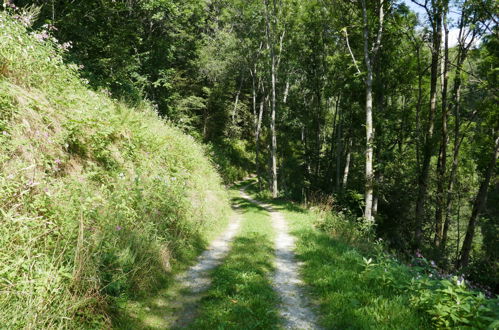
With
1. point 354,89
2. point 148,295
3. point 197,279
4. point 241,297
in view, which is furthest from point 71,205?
point 354,89

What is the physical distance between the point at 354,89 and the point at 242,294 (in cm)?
1741

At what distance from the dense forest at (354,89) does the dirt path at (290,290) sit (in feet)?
14.6

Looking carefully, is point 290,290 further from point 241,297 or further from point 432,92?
point 432,92

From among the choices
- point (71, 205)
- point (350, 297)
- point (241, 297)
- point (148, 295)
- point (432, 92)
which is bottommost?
point (148, 295)

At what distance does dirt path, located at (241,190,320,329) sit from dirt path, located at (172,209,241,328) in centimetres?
161

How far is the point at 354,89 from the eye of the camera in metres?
18.9

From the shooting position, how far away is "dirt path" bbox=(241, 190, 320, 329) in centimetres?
455

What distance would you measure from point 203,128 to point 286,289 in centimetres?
3051

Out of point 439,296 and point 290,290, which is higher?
point 439,296

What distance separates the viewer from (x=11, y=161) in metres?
4.44

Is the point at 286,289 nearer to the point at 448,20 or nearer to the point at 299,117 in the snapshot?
the point at 448,20

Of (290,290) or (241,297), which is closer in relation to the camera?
(241,297)

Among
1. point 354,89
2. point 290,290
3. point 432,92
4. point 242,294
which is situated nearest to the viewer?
point 242,294

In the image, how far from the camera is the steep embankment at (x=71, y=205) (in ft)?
11.2
